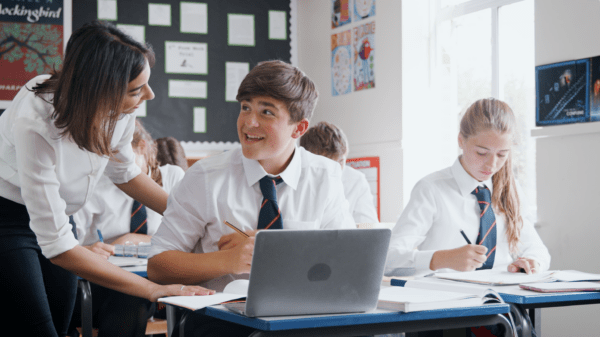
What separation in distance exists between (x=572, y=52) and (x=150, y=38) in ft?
11.3

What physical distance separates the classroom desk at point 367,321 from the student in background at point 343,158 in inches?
92.1

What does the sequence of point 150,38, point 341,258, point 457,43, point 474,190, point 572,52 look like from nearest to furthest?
point 341,258 → point 474,190 → point 572,52 → point 457,43 → point 150,38

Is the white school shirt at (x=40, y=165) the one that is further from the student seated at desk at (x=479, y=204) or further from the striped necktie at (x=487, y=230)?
the striped necktie at (x=487, y=230)

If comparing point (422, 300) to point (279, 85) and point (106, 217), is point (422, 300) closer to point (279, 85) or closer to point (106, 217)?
point (279, 85)

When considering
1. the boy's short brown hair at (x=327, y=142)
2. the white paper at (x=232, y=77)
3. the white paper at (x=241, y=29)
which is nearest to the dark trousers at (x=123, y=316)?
the boy's short brown hair at (x=327, y=142)

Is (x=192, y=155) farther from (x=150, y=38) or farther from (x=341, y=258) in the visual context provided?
(x=341, y=258)

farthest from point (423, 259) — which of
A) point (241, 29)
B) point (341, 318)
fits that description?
point (241, 29)

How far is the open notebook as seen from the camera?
49.3 inches

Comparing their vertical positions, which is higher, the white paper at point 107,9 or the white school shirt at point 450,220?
the white paper at point 107,9

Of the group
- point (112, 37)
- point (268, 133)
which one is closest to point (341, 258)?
point (268, 133)

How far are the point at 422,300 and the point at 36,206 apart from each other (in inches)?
40.5

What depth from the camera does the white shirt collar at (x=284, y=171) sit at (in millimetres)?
1847

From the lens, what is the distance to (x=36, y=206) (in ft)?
5.44

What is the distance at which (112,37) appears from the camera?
1697 millimetres
